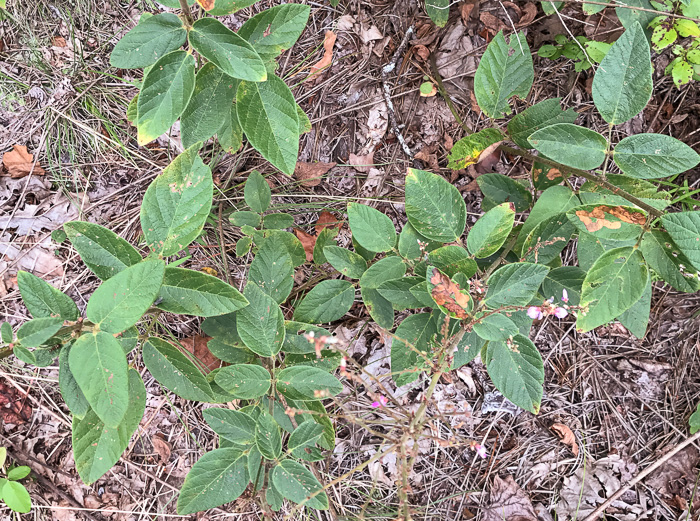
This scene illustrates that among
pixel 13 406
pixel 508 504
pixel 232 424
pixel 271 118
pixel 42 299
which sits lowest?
pixel 508 504

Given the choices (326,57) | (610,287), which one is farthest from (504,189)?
(326,57)

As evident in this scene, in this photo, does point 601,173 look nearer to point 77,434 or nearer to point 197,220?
point 197,220

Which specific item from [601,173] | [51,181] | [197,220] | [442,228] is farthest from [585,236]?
[51,181]

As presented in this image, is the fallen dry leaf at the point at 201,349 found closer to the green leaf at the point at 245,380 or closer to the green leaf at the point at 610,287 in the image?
the green leaf at the point at 245,380

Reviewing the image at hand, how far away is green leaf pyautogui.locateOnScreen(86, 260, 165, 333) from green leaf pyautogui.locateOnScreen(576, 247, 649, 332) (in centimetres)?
130

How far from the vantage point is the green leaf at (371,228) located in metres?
1.72

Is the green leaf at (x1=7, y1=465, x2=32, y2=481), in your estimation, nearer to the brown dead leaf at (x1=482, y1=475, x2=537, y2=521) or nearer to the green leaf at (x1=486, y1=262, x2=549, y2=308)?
the brown dead leaf at (x1=482, y1=475, x2=537, y2=521)

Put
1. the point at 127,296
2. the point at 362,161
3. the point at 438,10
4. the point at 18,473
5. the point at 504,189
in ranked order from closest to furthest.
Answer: the point at 127,296, the point at 504,189, the point at 438,10, the point at 18,473, the point at 362,161

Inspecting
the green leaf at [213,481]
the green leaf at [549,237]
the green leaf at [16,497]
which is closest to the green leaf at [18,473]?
the green leaf at [16,497]

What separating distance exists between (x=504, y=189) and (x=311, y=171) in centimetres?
114

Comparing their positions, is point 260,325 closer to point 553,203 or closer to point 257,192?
point 257,192

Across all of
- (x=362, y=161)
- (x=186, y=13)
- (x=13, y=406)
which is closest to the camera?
(x=186, y=13)

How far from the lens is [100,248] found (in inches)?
57.8

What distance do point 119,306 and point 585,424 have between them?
2523 millimetres
